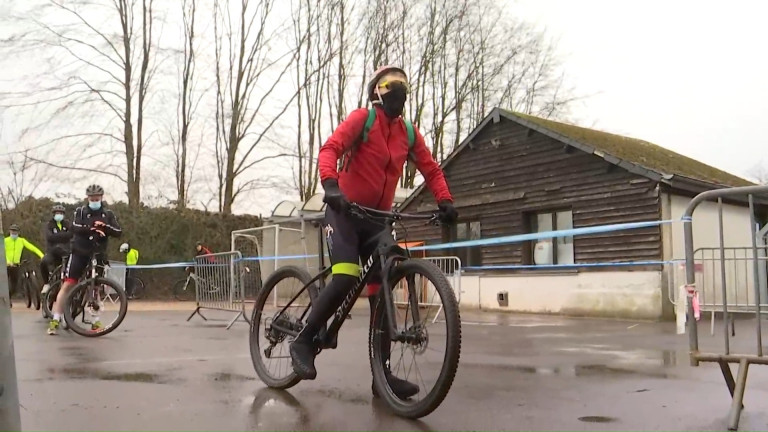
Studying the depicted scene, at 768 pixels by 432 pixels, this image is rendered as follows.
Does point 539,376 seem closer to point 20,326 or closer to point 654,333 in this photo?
point 654,333

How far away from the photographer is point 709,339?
28.1 feet

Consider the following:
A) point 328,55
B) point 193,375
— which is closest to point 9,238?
point 193,375

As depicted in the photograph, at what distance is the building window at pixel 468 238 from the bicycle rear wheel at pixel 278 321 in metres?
13.9

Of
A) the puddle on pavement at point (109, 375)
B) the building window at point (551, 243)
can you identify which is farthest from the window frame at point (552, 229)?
the puddle on pavement at point (109, 375)

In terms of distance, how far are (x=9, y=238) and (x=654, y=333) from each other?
13.4 metres

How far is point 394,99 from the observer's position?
4.24 meters

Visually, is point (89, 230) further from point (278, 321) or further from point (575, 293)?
point (575, 293)

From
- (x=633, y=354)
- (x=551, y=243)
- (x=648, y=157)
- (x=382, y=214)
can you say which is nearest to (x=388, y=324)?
(x=382, y=214)

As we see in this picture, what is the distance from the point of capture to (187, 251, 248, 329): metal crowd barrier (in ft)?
37.5

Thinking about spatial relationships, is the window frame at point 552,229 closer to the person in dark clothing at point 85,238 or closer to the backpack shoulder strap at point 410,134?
the person in dark clothing at point 85,238

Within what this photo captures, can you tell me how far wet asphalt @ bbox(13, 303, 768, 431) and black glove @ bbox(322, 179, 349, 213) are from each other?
1.12m

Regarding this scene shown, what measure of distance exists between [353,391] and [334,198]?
1.45 meters

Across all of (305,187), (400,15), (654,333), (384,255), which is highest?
(400,15)

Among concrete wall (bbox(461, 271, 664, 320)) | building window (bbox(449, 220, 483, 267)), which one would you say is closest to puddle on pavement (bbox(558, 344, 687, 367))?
concrete wall (bbox(461, 271, 664, 320))
